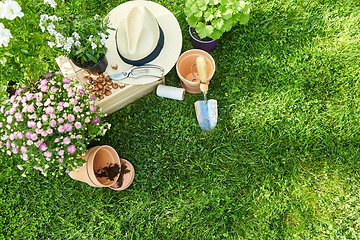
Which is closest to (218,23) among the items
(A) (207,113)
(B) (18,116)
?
(A) (207,113)

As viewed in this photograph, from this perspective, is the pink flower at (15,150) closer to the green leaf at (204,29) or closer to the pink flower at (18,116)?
the pink flower at (18,116)

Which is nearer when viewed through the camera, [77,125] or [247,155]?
[77,125]

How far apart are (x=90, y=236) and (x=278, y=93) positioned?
284 cm

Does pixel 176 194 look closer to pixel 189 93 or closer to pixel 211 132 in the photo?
pixel 211 132

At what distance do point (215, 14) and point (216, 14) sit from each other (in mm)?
13

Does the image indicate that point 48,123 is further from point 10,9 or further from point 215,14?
point 215,14

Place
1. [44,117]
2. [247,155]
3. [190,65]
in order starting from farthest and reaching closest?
1. [190,65]
2. [247,155]
3. [44,117]

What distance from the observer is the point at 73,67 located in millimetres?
2652

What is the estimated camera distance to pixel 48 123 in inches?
81.0

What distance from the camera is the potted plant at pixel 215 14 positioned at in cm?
255

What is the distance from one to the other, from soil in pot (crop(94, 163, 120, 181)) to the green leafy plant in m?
1.75

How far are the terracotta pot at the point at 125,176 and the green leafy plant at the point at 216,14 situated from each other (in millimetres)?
1707

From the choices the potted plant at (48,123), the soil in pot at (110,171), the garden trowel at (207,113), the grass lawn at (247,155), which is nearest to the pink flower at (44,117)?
the potted plant at (48,123)

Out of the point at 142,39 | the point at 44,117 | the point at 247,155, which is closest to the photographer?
the point at 44,117
